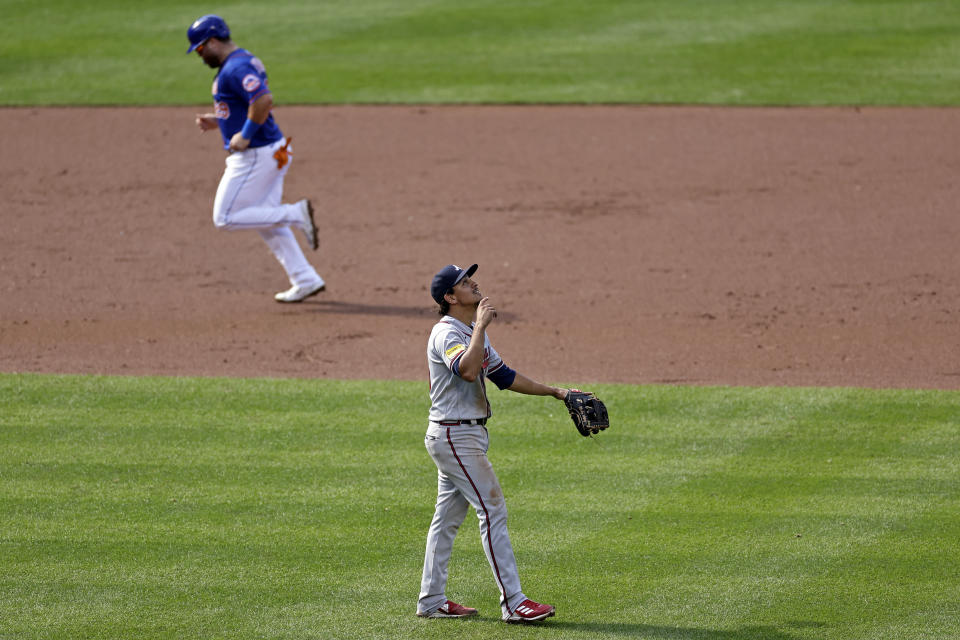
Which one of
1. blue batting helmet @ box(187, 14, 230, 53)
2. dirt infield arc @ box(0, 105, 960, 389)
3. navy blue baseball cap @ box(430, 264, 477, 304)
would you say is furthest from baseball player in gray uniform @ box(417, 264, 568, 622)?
blue batting helmet @ box(187, 14, 230, 53)

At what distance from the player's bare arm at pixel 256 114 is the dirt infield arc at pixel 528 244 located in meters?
1.45

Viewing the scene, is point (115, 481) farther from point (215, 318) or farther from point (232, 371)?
point (215, 318)

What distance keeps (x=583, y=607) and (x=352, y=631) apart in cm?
109

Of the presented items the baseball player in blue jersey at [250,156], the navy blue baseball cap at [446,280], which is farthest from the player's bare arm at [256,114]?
the navy blue baseball cap at [446,280]

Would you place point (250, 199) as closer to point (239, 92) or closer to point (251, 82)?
point (239, 92)

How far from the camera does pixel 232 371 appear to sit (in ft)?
30.1

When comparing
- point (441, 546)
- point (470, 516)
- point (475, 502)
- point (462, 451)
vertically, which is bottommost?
point (470, 516)

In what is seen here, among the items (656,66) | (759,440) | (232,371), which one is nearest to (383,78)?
(656,66)

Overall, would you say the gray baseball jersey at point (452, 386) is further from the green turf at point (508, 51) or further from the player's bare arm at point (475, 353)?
the green turf at point (508, 51)

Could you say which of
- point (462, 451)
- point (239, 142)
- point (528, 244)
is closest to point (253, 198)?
point (239, 142)

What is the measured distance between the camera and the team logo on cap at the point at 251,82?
994 cm

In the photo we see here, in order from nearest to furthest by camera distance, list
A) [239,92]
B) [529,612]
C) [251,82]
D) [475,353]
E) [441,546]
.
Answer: [475,353] → [529,612] → [441,546] → [251,82] → [239,92]

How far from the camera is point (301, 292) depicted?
10570mm

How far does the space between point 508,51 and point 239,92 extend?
8859 millimetres
